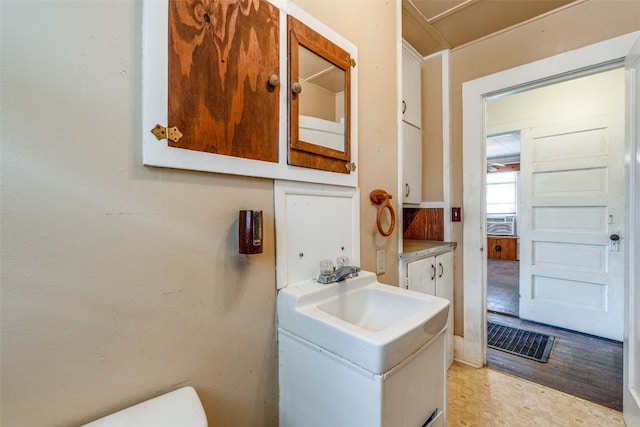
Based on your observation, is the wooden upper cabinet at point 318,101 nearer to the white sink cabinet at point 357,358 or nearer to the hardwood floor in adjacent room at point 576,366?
the white sink cabinet at point 357,358

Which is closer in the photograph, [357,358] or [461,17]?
[357,358]

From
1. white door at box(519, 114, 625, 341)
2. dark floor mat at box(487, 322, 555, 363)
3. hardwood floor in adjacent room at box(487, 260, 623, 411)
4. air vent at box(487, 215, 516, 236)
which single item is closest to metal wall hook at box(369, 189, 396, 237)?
hardwood floor in adjacent room at box(487, 260, 623, 411)

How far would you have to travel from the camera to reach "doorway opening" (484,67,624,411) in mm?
2273

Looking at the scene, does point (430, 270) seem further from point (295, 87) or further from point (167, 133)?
point (167, 133)

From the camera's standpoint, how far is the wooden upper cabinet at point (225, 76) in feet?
2.43

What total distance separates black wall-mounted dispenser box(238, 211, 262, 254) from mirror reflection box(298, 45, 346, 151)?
395mm

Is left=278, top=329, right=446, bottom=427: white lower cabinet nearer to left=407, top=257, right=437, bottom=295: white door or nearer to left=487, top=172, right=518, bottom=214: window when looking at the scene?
left=407, top=257, right=437, bottom=295: white door

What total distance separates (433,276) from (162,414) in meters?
1.65

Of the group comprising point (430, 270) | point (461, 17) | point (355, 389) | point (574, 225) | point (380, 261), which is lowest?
point (355, 389)

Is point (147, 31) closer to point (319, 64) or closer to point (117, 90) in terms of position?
point (117, 90)

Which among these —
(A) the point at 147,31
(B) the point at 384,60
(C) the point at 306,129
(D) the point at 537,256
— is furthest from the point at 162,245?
(D) the point at 537,256

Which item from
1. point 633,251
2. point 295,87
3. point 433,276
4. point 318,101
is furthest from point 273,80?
point 633,251

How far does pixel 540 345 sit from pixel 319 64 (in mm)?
2807

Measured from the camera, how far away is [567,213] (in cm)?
260
